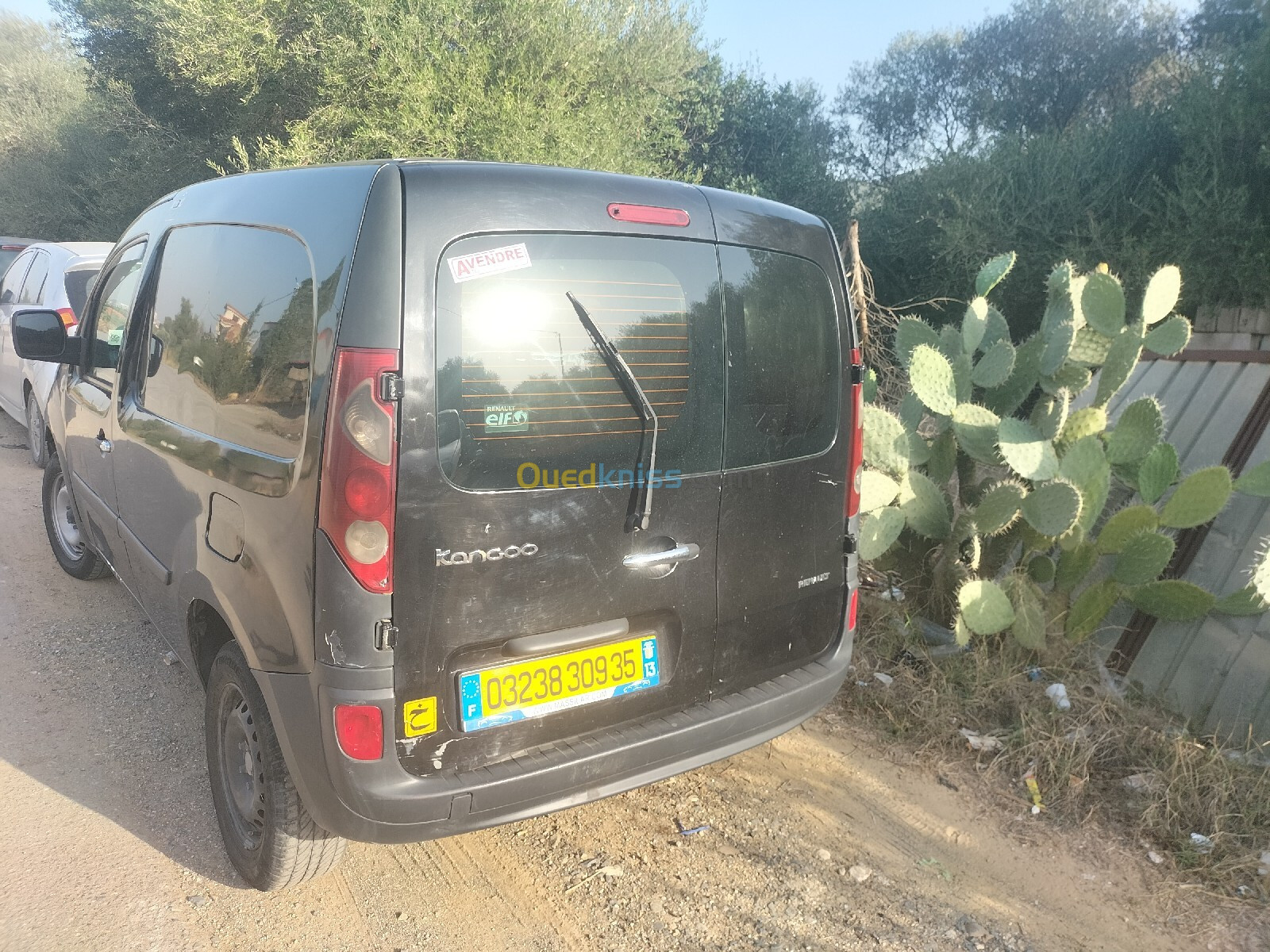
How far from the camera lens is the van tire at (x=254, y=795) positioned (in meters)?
2.44

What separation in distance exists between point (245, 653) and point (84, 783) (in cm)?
130

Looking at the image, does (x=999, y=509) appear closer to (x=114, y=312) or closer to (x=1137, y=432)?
(x=1137, y=432)

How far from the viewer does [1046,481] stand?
3949 millimetres

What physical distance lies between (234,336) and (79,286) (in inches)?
204

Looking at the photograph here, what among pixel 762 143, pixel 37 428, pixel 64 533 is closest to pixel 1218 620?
pixel 64 533

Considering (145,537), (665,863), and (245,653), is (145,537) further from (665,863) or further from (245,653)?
(665,863)

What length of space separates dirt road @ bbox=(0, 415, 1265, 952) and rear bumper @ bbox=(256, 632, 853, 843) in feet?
1.51

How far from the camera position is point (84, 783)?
3131mm

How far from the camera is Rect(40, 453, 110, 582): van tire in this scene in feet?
15.5

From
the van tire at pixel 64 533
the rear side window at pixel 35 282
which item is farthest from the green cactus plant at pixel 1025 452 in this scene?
the rear side window at pixel 35 282

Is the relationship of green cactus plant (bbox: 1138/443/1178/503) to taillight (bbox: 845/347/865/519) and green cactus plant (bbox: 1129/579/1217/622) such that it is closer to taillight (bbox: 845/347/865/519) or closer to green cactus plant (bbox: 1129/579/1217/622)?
green cactus plant (bbox: 1129/579/1217/622)

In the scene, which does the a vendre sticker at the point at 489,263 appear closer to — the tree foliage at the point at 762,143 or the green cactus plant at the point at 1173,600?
the green cactus plant at the point at 1173,600

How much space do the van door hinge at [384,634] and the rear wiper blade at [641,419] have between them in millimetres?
649

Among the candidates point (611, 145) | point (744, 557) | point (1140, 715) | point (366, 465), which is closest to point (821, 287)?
point (744, 557)
